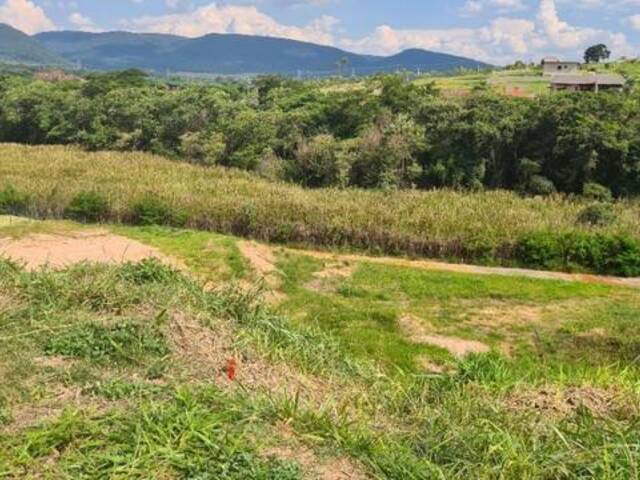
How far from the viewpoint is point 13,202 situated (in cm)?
2130

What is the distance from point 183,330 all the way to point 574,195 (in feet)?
61.3

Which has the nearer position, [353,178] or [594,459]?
[594,459]

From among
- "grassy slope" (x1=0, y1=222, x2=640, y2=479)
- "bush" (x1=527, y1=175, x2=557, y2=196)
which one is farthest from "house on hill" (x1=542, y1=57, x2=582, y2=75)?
"grassy slope" (x1=0, y1=222, x2=640, y2=479)

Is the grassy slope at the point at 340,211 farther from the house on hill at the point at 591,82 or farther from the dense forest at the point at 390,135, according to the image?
the house on hill at the point at 591,82

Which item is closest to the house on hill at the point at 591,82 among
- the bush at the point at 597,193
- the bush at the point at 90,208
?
the bush at the point at 597,193

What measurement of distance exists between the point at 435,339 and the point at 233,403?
7688 millimetres

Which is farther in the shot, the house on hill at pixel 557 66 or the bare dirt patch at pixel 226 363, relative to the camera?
the house on hill at pixel 557 66

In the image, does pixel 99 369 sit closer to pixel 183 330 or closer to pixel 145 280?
pixel 183 330

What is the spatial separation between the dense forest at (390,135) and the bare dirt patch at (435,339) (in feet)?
38.3

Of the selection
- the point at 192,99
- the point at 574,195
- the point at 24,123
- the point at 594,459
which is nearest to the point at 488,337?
the point at 594,459

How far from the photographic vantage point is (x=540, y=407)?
539 centimetres

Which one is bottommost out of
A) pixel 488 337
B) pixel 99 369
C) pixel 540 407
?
pixel 488 337

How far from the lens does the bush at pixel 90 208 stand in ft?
66.3

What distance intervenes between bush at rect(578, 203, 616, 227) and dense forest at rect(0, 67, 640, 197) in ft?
10.1
